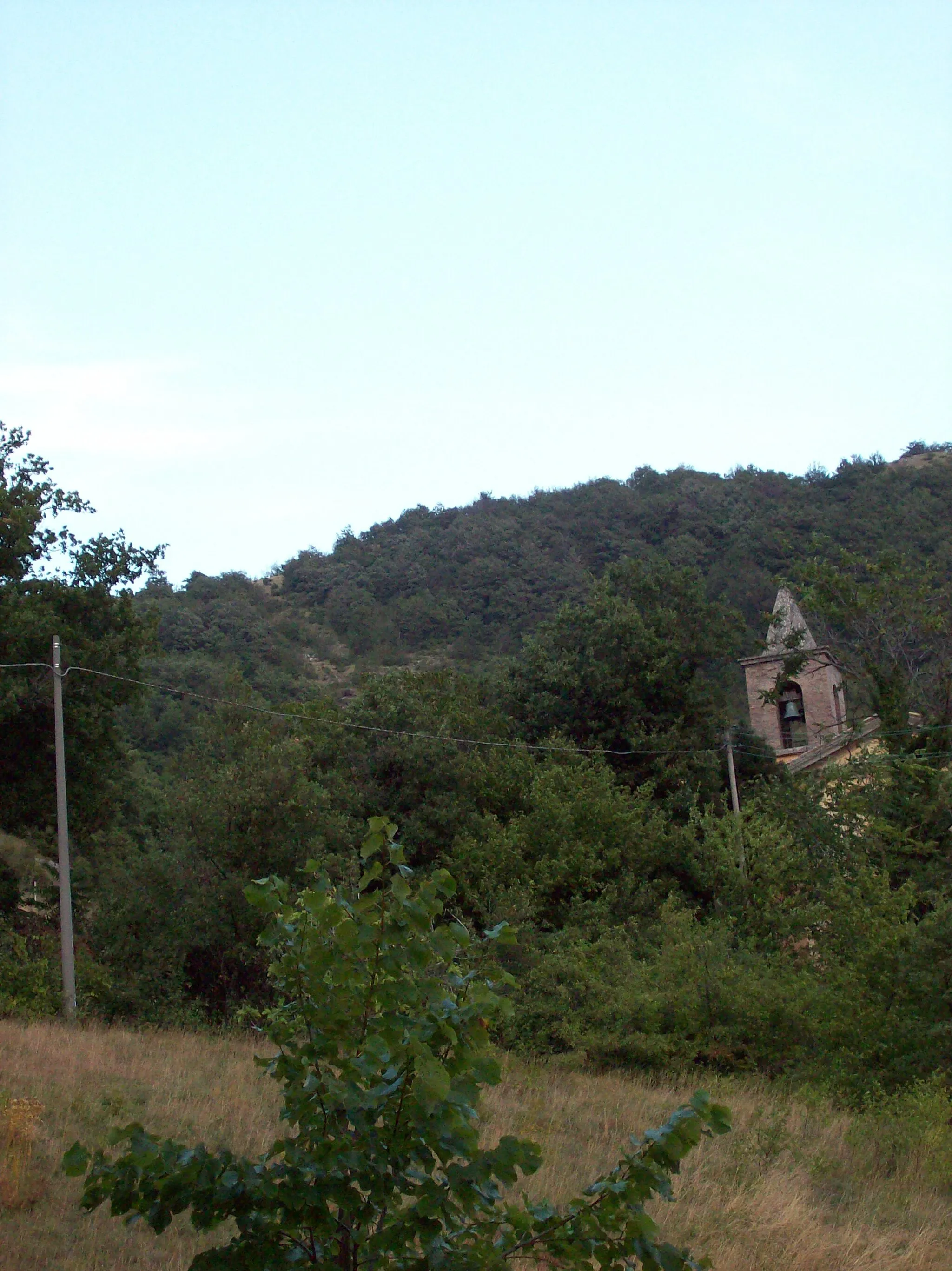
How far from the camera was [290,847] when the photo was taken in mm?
21906

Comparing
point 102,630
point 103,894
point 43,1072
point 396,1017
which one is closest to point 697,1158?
point 43,1072

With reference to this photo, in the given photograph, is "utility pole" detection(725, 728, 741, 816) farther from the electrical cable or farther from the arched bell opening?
the arched bell opening

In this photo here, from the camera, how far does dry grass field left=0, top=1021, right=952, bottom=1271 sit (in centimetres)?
786

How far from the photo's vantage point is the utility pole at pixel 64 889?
1884cm

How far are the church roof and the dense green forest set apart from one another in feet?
2.09

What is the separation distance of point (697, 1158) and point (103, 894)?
47.2 ft

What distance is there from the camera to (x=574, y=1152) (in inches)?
444

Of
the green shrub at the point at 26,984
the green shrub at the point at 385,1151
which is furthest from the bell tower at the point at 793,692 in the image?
the green shrub at the point at 385,1151

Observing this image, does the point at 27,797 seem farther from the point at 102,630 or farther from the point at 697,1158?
the point at 697,1158

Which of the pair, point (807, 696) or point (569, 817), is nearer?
point (569, 817)

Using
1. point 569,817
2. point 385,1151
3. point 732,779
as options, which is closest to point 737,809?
point 732,779

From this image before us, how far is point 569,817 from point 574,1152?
682 inches

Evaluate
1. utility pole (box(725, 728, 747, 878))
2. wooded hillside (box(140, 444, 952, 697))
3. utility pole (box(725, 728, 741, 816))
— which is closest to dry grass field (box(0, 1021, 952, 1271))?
utility pole (box(725, 728, 747, 878))

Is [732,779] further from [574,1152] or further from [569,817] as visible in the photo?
[574,1152]
